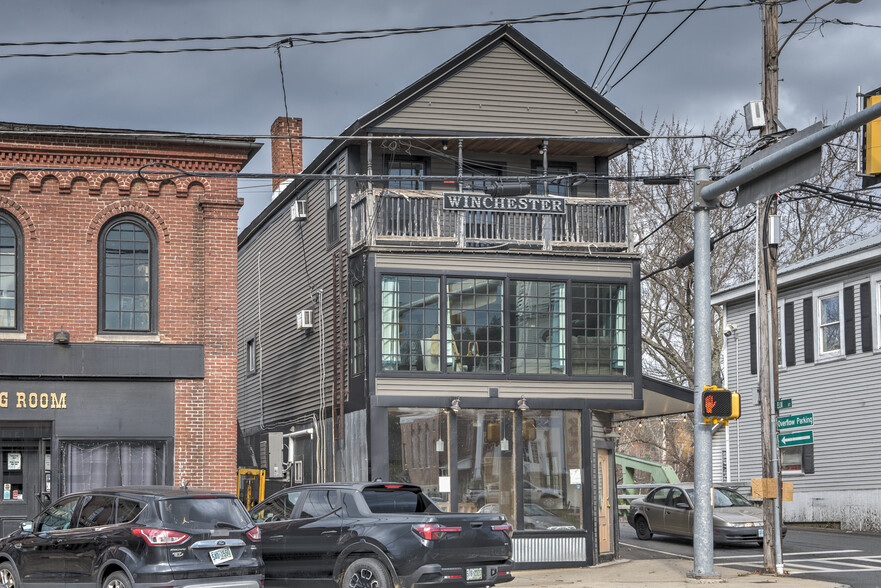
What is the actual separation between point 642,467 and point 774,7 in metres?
22.9

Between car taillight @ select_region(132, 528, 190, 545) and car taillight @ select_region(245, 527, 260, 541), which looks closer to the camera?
car taillight @ select_region(132, 528, 190, 545)

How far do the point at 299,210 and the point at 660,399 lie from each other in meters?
9.44

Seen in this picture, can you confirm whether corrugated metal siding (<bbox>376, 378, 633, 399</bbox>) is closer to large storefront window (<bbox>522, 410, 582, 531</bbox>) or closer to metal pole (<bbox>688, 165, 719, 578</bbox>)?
large storefront window (<bbox>522, 410, 582, 531</bbox>)

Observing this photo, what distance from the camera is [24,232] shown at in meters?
19.8

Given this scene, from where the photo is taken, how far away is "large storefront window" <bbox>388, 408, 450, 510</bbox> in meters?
21.0

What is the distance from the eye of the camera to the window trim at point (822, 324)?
3072 centimetres

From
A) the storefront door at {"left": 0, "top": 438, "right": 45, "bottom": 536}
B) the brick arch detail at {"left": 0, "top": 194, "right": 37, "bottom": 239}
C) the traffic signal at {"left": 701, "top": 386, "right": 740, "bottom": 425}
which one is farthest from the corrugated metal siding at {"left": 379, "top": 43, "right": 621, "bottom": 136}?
the storefront door at {"left": 0, "top": 438, "right": 45, "bottom": 536}

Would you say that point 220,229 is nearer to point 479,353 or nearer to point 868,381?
point 479,353

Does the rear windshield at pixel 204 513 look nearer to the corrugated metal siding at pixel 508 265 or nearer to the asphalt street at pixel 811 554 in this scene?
the corrugated metal siding at pixel 508 265

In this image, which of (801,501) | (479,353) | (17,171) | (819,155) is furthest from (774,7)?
(801,501)

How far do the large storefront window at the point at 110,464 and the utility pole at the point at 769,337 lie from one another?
419 inches

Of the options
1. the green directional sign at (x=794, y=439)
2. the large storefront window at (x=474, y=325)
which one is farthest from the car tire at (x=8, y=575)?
the green directional sign at (x=794, y=439)

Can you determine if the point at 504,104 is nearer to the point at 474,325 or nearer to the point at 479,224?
the point at 479,224

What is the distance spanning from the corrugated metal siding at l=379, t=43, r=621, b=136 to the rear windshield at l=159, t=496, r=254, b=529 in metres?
10.9
